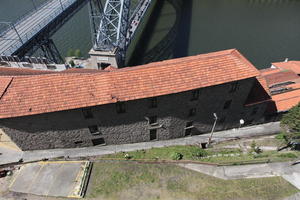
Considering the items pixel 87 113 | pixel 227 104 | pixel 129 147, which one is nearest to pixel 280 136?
pixel 227 104

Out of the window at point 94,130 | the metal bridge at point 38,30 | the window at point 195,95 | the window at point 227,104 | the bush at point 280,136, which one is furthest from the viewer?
the metal bridge at point 38,30

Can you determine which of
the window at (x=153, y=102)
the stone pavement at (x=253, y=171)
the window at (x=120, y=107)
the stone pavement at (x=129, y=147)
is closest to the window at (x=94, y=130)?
the stone pavement at (x=129, y=147)

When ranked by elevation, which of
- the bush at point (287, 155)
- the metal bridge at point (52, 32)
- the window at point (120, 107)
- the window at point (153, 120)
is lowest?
the bush at point (287, 155)

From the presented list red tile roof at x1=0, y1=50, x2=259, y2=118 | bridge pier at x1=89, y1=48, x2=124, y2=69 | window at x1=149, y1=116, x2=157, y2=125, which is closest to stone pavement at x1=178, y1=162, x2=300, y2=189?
window at x1=149, y1=116, x2=157, y2=125

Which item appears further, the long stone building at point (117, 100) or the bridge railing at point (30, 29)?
the bridge railing at point (30, 29)

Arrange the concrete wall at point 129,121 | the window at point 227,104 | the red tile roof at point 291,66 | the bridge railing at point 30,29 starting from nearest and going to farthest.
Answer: the concrete wall at point 129,121
the window at point 227,104
the bridge railing at point 30,29
the red tile roof at point 291,66

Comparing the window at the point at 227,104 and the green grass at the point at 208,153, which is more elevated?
the window at the point at 227,104

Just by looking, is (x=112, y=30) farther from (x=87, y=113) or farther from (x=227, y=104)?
(x=227, y=104)

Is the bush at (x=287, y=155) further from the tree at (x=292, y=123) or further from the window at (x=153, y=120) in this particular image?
the window at (x=153, y=120)

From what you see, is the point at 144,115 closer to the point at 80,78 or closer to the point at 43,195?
the point at 80,78
